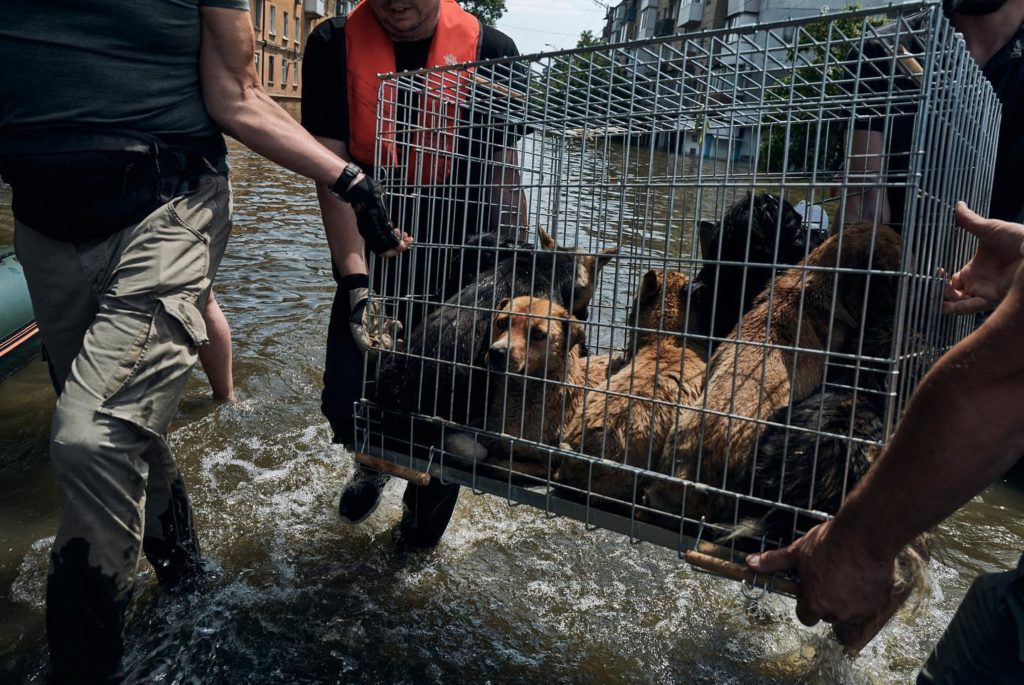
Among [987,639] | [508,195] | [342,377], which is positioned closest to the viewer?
[987,639]

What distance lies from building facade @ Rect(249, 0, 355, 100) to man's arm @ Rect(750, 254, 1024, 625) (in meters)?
57.3

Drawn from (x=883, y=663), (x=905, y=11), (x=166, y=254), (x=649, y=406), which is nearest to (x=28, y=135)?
(x=166, y=254)

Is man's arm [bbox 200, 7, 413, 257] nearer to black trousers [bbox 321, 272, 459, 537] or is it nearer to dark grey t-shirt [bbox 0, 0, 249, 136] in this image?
dark grey t-shirt [bbox 0, 0, 249, 136]

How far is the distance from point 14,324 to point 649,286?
4841 millimetres

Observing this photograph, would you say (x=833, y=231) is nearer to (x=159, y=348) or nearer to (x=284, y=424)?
(x=159, y=348)

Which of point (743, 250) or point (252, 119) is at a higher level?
point (252, 119)

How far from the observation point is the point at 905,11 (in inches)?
83.6

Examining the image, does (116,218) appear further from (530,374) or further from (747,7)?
(747,7)

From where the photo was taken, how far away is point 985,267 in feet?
8.16

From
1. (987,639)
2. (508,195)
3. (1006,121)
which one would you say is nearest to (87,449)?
(508,195)

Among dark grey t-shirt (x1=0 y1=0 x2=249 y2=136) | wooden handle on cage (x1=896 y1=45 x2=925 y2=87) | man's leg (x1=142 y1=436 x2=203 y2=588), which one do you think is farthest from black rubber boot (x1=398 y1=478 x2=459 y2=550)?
wooden handle on cage (x1=896 y1=45 x2=925 y2=87)

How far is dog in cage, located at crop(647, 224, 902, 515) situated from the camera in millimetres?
2730

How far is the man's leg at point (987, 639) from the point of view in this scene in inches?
70.5

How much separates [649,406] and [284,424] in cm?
350
